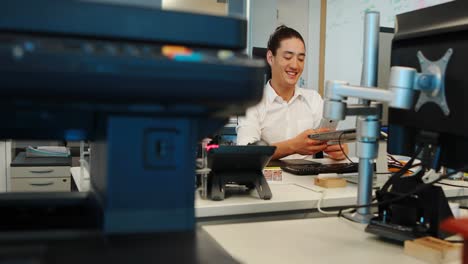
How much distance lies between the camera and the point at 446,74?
91 cm

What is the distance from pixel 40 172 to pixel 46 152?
292 mm

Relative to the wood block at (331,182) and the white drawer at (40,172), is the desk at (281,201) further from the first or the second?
the white drawer at (40,172)

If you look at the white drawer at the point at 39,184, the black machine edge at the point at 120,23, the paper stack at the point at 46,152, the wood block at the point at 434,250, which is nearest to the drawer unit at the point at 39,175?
the white drawer at the point at 39,184

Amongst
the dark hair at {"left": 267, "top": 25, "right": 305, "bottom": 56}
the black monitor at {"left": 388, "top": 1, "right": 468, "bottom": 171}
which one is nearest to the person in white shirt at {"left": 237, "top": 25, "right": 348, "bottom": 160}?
the dark hair at {"left": 267, "top": 25, "right": 305, "bottom": 56}

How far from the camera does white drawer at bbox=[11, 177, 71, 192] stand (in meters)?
2.91

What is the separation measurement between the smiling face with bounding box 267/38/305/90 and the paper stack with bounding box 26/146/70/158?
1.61m

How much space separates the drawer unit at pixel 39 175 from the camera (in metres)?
2.90

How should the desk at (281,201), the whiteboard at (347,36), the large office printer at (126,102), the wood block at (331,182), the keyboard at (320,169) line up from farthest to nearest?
the whiteboard at (347,36) → the keyboard at (320,169) → the wood block at (331,182) → the desk at (281,201) → the large office printer at (126,102)

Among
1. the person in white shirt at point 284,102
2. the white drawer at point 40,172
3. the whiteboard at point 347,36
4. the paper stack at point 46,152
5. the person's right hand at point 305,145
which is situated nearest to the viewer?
the person's right hand at point 305,145

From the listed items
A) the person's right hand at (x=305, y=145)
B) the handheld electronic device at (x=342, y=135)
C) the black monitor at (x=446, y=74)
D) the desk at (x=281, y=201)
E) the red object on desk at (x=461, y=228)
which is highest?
the black monitor at (x=446, y=74)

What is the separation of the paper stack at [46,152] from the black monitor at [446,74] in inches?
104

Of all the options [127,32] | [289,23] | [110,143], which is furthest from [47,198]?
[289,23]

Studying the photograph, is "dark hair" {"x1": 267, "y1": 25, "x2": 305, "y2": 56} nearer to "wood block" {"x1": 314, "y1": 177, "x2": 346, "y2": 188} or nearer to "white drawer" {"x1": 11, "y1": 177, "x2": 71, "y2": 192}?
"wood block" {"x1": 314, "y1": 177, "x2": 346, "y2": 188}

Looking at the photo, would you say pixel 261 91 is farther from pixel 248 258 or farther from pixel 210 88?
pixel 248 258
